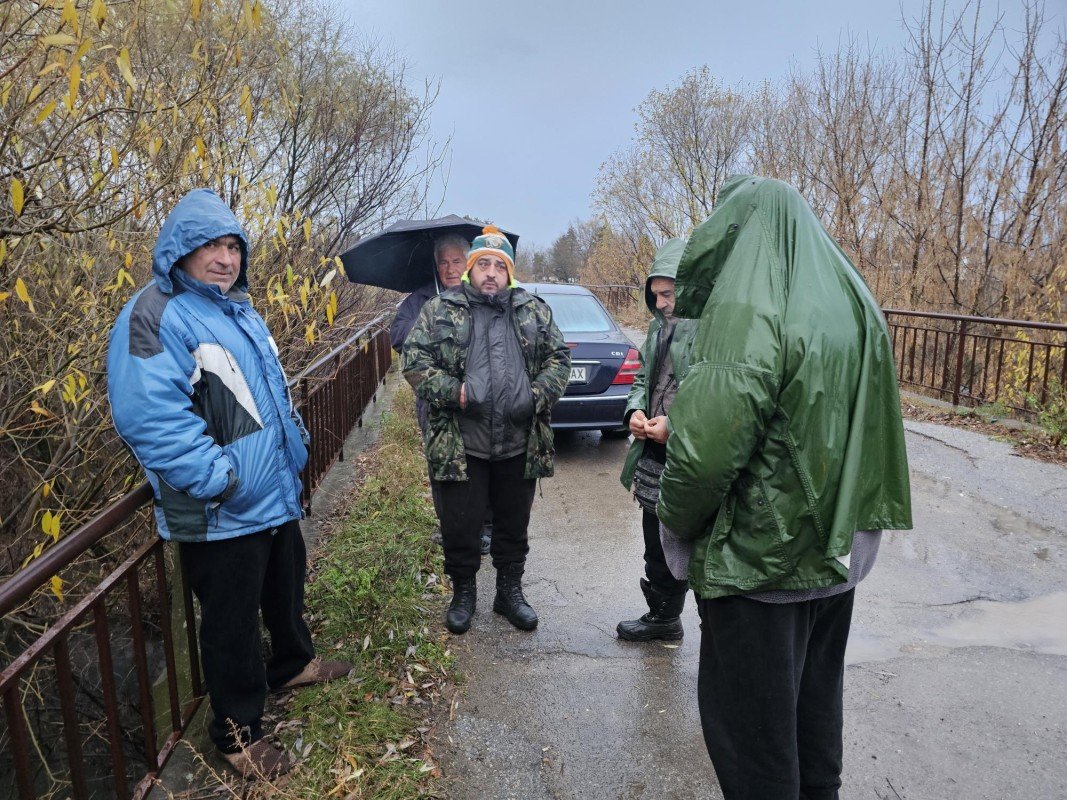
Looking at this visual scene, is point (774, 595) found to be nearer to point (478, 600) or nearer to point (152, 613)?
point (478, 600)

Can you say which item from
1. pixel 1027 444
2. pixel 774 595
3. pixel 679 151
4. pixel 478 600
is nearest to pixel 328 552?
pixel 478 600

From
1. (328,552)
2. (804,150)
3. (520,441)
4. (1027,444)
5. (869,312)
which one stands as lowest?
(328,552)

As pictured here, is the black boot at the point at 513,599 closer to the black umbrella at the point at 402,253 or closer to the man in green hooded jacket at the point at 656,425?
the man in green hooded jacket at the point at 656,425

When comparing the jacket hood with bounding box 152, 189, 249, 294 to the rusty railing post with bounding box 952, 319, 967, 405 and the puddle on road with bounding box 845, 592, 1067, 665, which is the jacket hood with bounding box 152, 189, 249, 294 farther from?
the rusty railing post with bounding box 952, 319, 967, 405

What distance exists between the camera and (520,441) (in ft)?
10.8

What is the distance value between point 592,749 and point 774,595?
4.21ft

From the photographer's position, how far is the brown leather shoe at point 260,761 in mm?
2285

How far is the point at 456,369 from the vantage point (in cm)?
322

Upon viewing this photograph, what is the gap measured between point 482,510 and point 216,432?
1.44m

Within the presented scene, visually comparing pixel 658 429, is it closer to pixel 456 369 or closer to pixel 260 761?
pixel 456 369

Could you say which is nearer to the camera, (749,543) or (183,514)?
(749,543)

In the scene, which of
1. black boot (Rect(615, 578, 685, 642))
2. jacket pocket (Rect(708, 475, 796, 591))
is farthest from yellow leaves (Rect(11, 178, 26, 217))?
black boot (Rect(615, 578, 685, 642))

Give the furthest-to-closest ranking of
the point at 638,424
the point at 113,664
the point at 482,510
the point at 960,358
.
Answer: the point at 960,358
the point at 113,664
the point at 482,510
the point at 638,424

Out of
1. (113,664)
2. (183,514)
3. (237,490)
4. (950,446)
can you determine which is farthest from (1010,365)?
(113,664)
